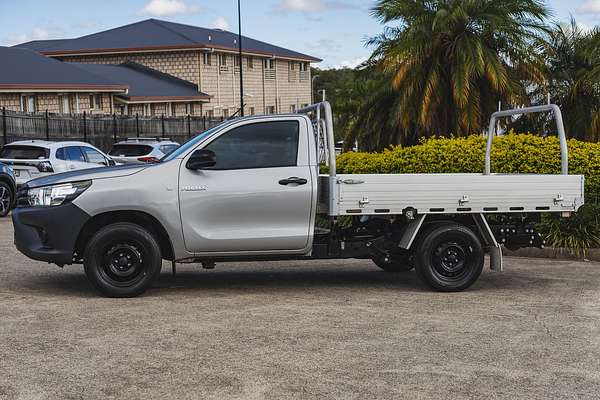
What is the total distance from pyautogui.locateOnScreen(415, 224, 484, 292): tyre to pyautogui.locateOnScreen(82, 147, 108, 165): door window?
14083mm

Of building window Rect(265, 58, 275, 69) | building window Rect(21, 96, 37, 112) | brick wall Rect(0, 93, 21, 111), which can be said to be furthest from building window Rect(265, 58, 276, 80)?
brick wall Rect(0, 93, 21, 111)

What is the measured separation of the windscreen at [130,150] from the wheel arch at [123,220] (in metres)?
19.7

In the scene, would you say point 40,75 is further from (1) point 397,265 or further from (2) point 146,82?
(1) point 397,265

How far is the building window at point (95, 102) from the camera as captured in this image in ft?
157

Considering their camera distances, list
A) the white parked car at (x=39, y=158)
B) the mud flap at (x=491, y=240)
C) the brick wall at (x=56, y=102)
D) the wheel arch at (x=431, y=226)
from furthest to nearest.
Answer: the brick wall at (x=56, y=102) → the white parked car at (x=39, y=158) → the mud flap at (x=491, y=240) → the wheel arch at (x=431, y=226)

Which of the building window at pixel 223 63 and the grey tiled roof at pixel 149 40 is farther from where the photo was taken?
the building window at pixel 223 63

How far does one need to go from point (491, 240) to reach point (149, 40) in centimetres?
5174

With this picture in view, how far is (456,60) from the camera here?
910 inches

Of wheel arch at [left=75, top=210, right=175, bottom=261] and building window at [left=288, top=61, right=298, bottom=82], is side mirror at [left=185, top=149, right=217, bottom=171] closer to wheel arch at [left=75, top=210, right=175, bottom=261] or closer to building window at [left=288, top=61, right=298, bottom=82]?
wheel arch at [left=75, top=210, right=175, bottom=261]

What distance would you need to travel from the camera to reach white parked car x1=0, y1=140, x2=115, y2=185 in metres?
20.9

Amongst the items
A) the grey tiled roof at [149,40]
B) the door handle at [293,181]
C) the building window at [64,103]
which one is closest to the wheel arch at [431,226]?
the door handle at [293,181]

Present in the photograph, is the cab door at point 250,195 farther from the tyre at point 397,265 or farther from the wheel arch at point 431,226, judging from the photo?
the tyre at point 397,265

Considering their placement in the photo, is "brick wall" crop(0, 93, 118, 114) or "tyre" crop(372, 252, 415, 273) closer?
"tyre" crop(372, 252, 415, 273)

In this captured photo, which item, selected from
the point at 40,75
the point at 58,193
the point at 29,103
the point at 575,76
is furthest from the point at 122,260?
the point at 40,75
